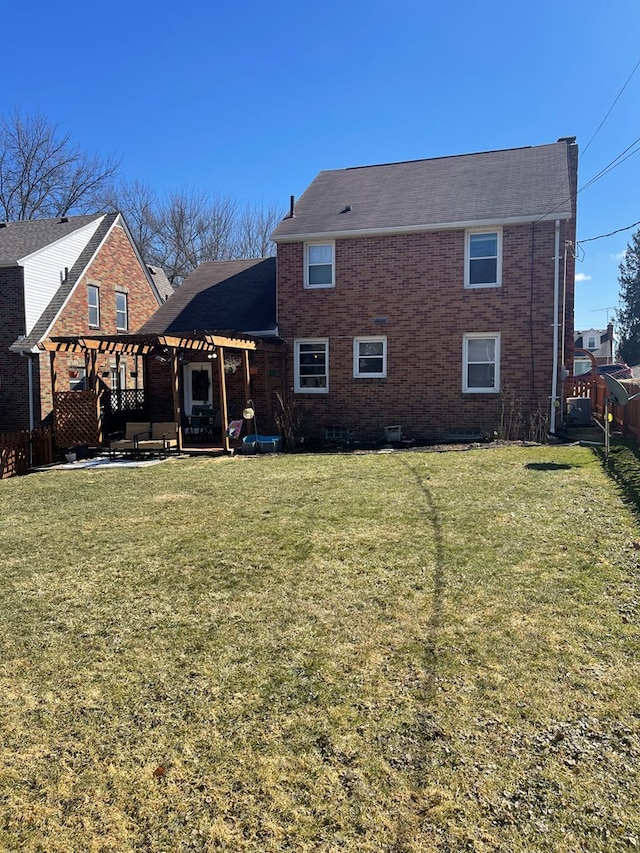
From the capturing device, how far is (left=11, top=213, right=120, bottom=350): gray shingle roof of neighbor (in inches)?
691

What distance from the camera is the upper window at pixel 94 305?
20391 mm

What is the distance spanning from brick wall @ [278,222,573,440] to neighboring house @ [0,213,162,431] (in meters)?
6.20

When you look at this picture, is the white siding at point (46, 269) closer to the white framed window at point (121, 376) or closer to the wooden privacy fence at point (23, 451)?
the white framed window at point (121, 376)

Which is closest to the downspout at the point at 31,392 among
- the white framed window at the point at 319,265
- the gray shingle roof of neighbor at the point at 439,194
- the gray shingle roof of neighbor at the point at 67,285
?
the gray shingle roof of neighbor at the point at 67,285

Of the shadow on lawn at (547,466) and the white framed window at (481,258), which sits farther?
the white framed window at (481,258)

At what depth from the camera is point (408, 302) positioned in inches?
624

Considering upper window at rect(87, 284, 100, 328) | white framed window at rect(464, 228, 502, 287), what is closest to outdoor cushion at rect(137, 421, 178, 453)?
upper window at rect(87, 284, 100, 328)

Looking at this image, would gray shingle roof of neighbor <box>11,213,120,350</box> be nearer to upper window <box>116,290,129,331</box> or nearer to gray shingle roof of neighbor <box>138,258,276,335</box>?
upper window <box>116,290,129,331</box>

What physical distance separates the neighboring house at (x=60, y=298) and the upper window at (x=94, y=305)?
0.03 m

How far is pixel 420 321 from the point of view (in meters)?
15.8

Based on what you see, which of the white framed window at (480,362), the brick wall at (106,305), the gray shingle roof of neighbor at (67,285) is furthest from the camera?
the brick wall at (106,305)

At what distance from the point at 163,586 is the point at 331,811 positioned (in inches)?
124

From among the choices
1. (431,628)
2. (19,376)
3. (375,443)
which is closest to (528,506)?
(431,628)

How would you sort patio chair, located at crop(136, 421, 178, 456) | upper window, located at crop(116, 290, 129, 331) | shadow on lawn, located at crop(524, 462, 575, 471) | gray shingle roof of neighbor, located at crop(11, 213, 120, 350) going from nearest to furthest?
shadow on lawn, located at crop(524, 462, 575, 471)
patio chair, located at crop(136, 421, 178, 456)
gray shingle roof of neighbor, located at crop(11, 213, 120, 350)
upper window, located at crop(116, 290, 129, 331)
